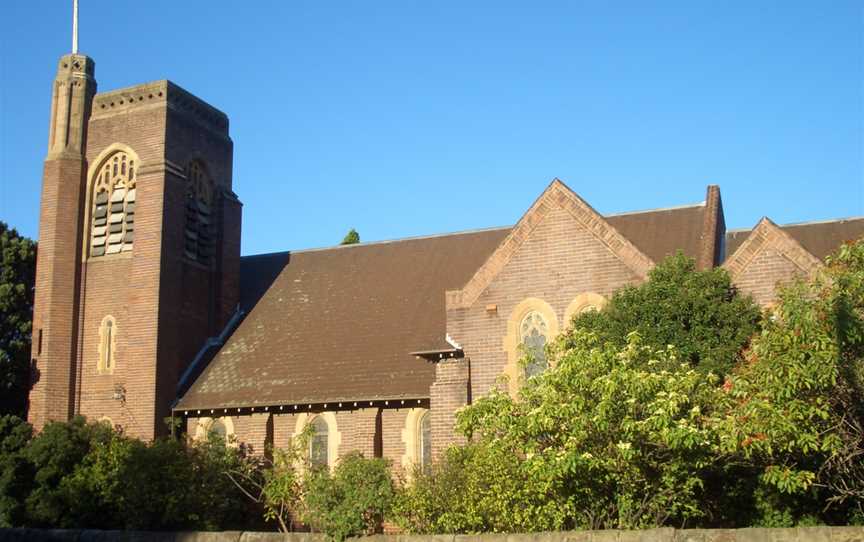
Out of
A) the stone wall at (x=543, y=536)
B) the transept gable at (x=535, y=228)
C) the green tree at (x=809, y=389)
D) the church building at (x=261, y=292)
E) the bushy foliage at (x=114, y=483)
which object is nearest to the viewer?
the stone wall at (x=543, y=536)

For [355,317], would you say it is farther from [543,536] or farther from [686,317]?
[543,536]

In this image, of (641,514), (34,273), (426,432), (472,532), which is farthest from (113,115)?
(641,514)

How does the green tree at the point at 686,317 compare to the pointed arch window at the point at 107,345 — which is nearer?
the green tree at the point at 686,317

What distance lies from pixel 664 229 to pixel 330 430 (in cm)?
1096

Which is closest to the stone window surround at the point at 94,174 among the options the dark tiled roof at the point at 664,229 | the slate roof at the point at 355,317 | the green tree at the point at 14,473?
the slate roof at the point at 355,317

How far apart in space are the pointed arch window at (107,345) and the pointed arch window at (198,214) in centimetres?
332

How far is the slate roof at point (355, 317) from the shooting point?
2814 cm

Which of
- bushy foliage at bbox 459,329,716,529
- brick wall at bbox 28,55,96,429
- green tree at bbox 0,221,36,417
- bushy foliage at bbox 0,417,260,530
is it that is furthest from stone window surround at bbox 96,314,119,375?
bushy foliage at bbox 459,329,716,529

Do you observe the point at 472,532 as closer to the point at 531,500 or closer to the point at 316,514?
the point at 531,500

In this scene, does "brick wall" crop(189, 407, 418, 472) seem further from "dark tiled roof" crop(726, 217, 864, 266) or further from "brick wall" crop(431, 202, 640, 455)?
"dark tiled roof" crop(726, 217, 864, 266)

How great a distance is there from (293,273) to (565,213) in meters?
12.6

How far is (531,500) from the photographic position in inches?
725

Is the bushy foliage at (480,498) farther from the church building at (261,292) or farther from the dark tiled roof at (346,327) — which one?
the dark tiled roof at (346,327)

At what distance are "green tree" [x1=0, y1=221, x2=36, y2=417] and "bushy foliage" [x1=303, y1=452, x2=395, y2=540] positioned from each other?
50.8ft
